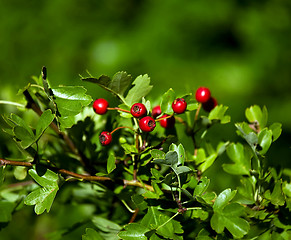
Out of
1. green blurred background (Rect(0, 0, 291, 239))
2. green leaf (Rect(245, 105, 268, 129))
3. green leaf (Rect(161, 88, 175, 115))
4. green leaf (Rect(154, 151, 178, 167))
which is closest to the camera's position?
green leaf (Rect(154, 151, 178, 167))

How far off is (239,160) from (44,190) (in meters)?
0.39

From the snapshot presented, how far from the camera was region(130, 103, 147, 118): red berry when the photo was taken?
0.65 meters

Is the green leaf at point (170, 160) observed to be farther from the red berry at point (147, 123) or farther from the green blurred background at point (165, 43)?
the green blurred background at point (165, 43)

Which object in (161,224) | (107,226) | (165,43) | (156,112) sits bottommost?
(165,43)

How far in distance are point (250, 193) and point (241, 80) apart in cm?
202

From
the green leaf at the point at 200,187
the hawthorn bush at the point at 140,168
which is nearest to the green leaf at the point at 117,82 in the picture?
the hawthorn bush at the point at 140,168

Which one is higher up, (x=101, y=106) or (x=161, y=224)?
(x=101, y=106)

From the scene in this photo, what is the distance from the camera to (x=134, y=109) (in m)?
0.66

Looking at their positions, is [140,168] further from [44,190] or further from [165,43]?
[165,43]

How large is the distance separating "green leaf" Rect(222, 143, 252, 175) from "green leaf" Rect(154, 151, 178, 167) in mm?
228

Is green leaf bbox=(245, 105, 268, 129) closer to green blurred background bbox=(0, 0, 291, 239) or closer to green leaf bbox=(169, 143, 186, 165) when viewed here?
green leaf bbox=(169, 143, 186, 165)

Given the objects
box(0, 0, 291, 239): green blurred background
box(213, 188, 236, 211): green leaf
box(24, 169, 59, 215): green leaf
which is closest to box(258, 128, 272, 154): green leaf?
box(213, 188, 236, 211): green leaf

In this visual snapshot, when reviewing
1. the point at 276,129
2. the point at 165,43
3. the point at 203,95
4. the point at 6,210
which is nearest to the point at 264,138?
the point at 276,129

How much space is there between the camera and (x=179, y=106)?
0.67m
